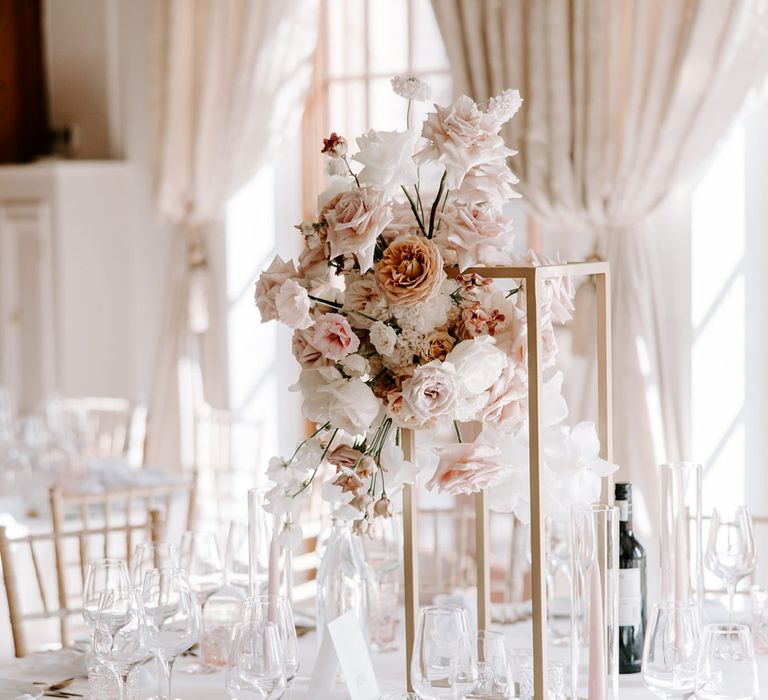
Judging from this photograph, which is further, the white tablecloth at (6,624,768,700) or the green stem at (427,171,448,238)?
the white tablecloth at (6,624,768,700)

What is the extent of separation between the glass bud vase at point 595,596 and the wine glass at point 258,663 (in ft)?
1.43

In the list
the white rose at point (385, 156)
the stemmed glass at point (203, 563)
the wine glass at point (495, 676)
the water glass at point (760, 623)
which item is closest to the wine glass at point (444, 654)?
the wine glass at point (495, 676)

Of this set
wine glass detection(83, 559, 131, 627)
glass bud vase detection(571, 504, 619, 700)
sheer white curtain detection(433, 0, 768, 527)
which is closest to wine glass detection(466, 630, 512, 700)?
glass bud vase detection(571, 504, 619, 700)

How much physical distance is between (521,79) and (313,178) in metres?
1.39

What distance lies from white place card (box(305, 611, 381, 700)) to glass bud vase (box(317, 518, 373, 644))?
0.13 meters

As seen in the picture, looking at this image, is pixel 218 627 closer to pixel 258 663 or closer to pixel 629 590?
pixel 258 663

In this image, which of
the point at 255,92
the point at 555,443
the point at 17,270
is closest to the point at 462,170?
the point at 555,443

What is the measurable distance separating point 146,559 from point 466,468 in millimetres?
687

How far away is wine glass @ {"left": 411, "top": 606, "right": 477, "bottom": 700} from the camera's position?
1753mm

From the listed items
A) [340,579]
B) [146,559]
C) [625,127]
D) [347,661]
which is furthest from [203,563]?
[625,127]

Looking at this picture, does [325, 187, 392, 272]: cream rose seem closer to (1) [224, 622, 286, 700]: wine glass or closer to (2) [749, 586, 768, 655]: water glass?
(1) [224, 622, 286, 700]: wine glass

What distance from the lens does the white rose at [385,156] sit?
181 cm

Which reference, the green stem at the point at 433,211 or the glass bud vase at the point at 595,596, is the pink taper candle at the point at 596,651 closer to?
the glass bud vase at the point at 595,596

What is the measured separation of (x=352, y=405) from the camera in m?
1.81
